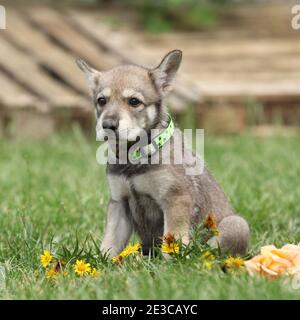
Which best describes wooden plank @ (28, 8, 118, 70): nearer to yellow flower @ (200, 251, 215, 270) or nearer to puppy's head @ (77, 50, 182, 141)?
puppy's head @ (77, 50, 182, 141)

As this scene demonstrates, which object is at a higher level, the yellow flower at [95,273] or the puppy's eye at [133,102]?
the puppy's eye at [133,102]

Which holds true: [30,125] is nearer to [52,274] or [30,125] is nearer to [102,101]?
[102,101]

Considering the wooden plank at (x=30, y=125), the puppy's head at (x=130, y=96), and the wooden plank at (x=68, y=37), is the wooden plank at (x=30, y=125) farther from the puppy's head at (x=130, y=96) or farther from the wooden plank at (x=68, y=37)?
the puppy's head at (x=130, y=96)

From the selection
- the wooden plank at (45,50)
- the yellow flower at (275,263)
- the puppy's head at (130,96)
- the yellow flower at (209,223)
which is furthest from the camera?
the wooden plank at (45,50)

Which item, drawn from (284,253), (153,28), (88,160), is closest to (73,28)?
(153,28)

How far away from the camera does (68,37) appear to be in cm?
994

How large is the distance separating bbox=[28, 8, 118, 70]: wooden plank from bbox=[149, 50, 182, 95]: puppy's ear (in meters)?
4.86

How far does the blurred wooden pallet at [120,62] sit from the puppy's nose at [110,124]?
4.34 metres

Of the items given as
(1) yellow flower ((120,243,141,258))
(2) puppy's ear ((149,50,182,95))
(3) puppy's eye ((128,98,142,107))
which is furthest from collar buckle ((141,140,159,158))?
(1) yellow flower ((120,243,141,258))

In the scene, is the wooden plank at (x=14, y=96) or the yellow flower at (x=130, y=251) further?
the wooden plank at (x=14, y=96)

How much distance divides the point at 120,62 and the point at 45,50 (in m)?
0.82

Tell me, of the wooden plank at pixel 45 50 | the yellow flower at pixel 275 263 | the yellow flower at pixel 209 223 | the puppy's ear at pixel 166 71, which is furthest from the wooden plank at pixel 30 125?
the yellow flower at pixel 275 263

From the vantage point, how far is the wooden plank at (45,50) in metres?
9.20

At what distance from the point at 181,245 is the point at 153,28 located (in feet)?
22.4
